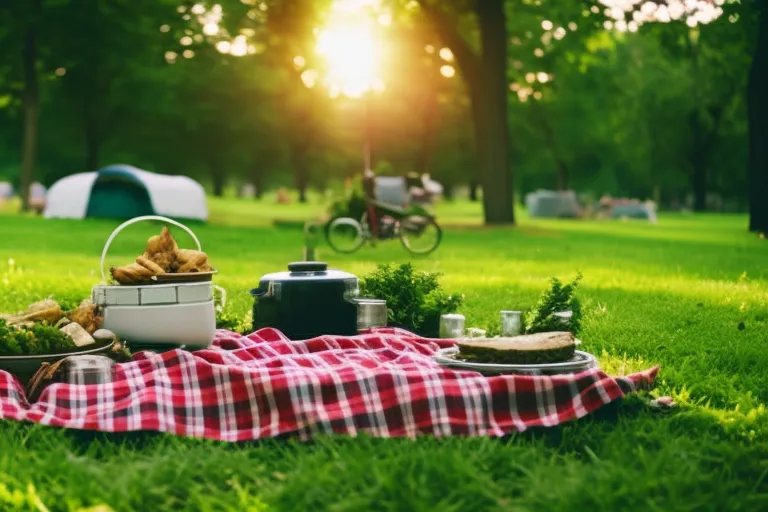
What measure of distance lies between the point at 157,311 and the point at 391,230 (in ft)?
43.5

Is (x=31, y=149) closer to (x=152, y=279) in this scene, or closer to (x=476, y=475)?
(x=152, y=279)

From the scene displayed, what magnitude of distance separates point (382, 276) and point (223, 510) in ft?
11.7

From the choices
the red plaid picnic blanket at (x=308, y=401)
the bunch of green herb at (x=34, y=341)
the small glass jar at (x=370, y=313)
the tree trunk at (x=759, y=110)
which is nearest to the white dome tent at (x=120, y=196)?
the tree trunk at (x=759, y=110)

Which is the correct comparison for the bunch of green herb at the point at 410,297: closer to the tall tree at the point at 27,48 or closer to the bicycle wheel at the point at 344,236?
the bicycle wheel at the point at 344,236

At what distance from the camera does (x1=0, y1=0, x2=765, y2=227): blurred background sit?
25656mm

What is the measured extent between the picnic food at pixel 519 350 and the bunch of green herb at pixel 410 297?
Answer: 5.19ft

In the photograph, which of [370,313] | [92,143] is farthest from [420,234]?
[92,143]

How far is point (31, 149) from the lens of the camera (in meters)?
34.0

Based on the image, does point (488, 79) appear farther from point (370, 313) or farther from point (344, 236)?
point (370, 313)

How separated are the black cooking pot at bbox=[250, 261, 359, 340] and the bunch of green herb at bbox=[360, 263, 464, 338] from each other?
2.27 feet

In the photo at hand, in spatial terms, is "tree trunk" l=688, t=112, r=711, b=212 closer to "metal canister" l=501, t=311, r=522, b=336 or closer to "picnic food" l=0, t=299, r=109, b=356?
"metal canister" l=501, t=311, r=522, b=336

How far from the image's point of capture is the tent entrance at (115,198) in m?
27.8

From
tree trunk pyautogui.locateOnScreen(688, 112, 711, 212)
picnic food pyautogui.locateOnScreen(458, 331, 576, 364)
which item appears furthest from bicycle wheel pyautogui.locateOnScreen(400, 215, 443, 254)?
tree trunk pyautogui.locateOnScreen(688, 112, 711, 212)

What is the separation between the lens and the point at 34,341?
5.32m
